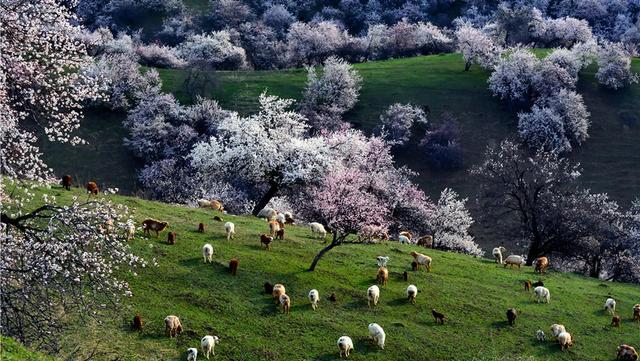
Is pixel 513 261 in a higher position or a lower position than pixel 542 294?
lower

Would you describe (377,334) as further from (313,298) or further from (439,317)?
(439,317)

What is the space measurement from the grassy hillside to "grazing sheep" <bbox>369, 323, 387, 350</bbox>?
407 mm

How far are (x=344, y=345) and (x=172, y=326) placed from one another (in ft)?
24.7

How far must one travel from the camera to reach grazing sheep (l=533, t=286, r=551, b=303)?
3975cm

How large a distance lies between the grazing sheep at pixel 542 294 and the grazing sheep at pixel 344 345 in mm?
15037

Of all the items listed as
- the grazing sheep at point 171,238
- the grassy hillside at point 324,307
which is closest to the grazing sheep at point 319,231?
the grassy hillside at point 324,307

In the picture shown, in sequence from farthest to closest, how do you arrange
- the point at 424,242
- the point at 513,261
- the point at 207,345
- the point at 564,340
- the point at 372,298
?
the point at 424,242 → the point at 513,261 → the point at 372,298 → the point at 564,340 → the point at 207,345

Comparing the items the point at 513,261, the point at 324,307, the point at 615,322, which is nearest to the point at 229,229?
the point at 324,307

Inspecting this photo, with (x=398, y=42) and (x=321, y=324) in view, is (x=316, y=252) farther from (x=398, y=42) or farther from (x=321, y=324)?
(x=398, y=42)

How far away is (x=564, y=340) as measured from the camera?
112ft

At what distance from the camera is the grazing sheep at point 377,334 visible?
3114cm

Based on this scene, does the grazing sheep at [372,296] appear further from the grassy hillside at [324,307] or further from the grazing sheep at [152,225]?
the grazing sheep at [152,225]

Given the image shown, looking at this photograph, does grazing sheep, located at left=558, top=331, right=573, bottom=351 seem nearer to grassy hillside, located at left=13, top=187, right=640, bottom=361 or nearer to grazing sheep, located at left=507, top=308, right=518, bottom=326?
grassy hillside, located at left=13, top=187, right=640, bottom=361

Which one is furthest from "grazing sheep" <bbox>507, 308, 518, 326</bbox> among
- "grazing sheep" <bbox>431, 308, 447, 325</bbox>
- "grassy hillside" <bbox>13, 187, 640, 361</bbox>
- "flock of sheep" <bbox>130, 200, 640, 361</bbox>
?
"grazing sheep" <bbox>431, 308, 447, 325</bbox>
